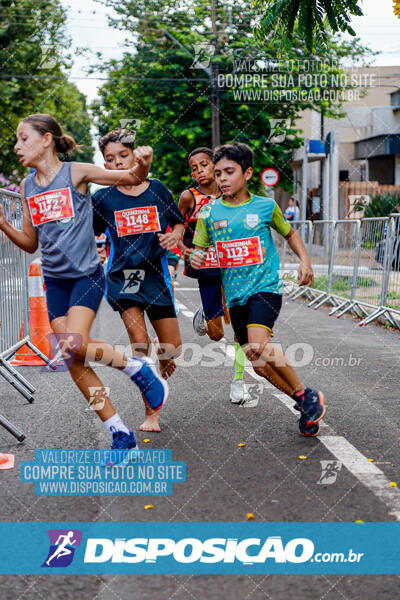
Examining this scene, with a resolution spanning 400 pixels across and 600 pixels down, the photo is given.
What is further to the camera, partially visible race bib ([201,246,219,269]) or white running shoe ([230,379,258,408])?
partially visible race bib ([201,246,219,269])

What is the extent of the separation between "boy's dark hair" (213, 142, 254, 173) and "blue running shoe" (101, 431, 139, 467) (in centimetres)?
190

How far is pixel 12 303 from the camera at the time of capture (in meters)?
7.61

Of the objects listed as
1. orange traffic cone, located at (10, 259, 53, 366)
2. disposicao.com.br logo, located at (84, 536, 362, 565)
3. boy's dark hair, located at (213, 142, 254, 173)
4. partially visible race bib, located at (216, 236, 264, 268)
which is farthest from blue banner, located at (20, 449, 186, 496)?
orange traffic cone, located at (10, 259, 53, 366)

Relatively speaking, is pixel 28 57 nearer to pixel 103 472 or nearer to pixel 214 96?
pixel 214 96

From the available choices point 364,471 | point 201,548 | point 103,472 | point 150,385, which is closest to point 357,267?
point 150,385

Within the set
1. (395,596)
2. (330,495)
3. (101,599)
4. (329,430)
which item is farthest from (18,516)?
(329,430)

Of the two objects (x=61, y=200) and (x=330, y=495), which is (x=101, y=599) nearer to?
(x=330, y=495)

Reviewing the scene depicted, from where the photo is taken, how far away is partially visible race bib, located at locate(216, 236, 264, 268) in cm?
527

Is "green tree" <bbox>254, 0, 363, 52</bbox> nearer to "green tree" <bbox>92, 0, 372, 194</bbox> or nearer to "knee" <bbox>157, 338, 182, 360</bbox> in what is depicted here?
"knee" <bbox>157, 338, 182, 360</bbox>

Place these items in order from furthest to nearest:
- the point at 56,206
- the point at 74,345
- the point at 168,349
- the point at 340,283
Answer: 1. the point at 340,283
2. the point at 168,349
3. the point at 56,206
4. the point at 74,345

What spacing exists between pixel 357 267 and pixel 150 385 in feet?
29.3

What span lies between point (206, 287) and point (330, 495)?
3.00 m

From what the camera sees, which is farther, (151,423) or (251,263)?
(151,423)

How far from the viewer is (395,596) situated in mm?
2928
